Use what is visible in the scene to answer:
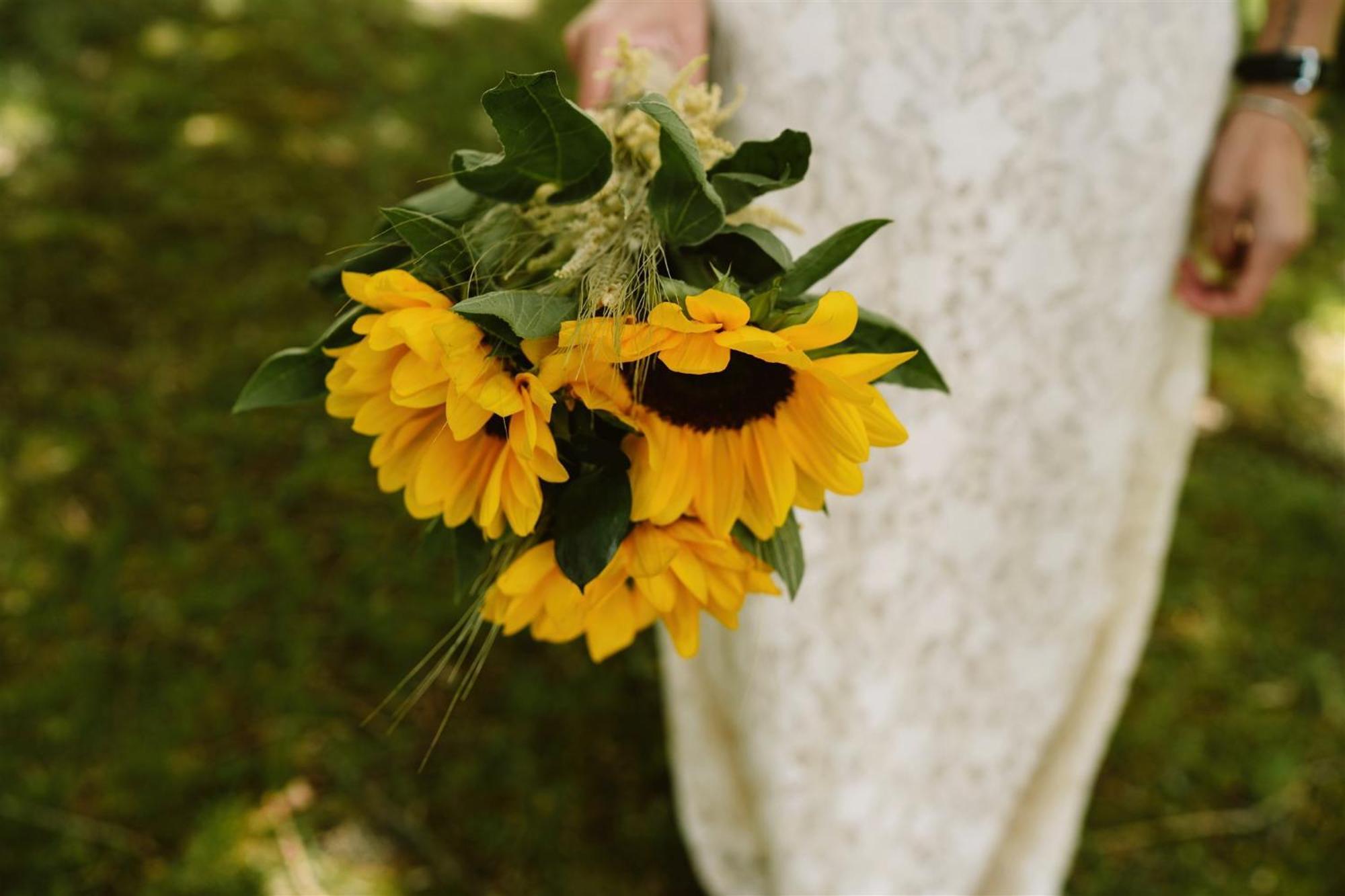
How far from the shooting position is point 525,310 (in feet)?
1.95

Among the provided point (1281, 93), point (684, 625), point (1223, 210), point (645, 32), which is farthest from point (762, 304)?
point (1281, 93)

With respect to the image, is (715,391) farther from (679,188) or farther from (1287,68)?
(1287,68)

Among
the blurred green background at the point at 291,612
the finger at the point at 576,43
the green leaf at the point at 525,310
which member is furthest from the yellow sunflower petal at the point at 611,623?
the blurred green background at the point at 291,612

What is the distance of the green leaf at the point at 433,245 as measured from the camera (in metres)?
0.64

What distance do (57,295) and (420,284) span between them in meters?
2.54

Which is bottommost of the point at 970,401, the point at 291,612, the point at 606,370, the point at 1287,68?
the point at 291,612

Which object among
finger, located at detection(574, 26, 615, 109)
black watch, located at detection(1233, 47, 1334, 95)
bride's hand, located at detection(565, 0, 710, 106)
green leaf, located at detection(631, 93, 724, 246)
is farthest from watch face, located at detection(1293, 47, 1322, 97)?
green leaf, located at detection(631, 93, 724, 246)

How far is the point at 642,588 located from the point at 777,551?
4.3 inches

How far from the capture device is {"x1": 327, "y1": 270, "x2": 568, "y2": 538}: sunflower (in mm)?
586

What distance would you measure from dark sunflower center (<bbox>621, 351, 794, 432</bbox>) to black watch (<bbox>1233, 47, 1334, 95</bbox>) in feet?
3.13

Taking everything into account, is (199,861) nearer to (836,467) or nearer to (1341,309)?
(836,467)

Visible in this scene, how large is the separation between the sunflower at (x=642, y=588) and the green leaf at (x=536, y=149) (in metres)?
0.25

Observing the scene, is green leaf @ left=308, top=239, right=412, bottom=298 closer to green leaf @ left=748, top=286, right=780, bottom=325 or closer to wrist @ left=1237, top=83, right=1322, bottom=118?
green leaf @ left=748, top=286, right=780, bottom=325

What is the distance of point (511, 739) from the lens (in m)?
1.93
